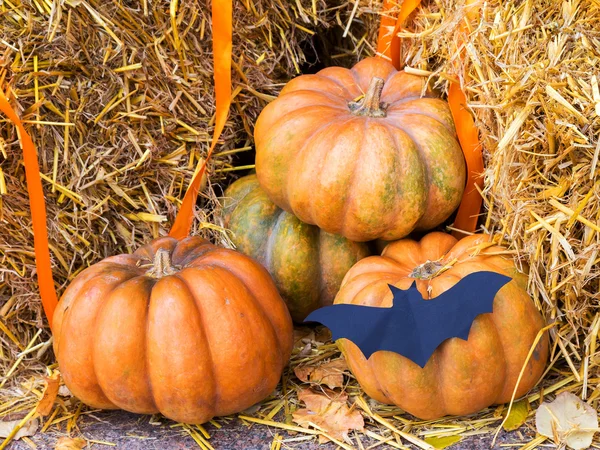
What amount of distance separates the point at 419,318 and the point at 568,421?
52cm

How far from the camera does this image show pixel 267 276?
8.14 feet

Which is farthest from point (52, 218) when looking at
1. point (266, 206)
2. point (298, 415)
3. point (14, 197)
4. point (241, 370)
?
point (298, 415)

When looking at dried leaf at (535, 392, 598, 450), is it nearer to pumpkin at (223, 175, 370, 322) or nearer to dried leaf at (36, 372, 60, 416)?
pumpkin at (223, 175, 370, 322)

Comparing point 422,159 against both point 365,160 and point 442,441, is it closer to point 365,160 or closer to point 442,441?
point 365,160

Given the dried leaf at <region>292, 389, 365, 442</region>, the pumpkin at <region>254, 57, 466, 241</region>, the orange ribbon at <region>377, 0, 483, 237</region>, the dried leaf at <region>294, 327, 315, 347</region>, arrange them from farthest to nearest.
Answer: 1. the dried leaf at <region>294, 327, 315, 347</region>
2. the orange ribbon at <region>377, 0, 483, 237</region>
3. the pumpkin at <region>254, 57, 466, 241</region>
4. the dried leaf at <region>292, 389, 365, 442</region>

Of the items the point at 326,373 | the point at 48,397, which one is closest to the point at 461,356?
the point at 326,373

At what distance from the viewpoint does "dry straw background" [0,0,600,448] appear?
2.01 meters

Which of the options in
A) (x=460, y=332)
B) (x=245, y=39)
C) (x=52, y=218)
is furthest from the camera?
(x=245, y=39)

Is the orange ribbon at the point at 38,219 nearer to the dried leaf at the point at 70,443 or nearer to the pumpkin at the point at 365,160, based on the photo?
the dried leaf at the point at 70,443

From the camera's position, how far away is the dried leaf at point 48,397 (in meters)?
2.34

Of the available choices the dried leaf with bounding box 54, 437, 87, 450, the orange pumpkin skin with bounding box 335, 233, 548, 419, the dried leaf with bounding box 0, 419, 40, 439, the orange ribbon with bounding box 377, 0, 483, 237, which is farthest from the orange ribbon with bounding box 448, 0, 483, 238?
the dried leaf with bounding box 0, 419, 40, 439

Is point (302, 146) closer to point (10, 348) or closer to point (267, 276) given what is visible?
point (267, 276)

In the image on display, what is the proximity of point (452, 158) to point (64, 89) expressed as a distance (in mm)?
1368

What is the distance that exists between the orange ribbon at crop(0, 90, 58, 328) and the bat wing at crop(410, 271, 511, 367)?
1295 millimetres
